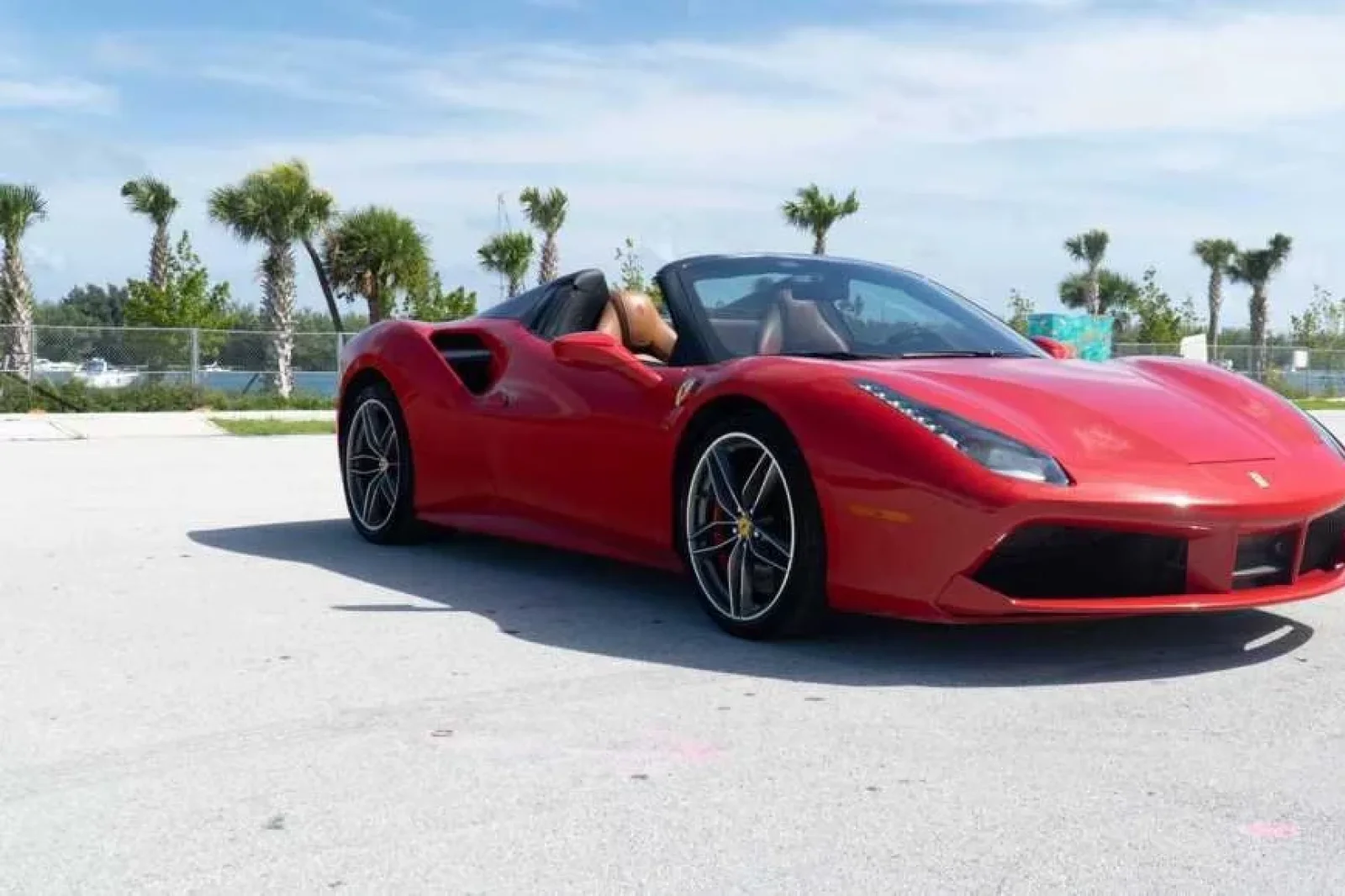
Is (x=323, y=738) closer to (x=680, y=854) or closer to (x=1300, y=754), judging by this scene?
(x=680, y=854)

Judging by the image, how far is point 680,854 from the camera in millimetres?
2789

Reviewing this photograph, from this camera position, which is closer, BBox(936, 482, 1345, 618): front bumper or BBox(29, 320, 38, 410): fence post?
BBox(936, 482, 1345, 618): front bumper

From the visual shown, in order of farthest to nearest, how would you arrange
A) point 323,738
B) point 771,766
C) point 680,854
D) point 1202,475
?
point 1202,475 → point 323,738 → point 771,766 → point 680,854

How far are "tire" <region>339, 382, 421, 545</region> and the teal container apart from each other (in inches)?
797

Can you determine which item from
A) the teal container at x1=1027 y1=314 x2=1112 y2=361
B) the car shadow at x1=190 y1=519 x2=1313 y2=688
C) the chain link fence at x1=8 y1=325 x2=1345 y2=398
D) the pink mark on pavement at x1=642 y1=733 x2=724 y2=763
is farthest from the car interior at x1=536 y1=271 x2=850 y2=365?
the teal container at x1=1027 y1=314 x2=1112 y2=361

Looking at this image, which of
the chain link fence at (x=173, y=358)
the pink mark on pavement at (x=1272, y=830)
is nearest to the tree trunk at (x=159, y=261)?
the chain link fence at (x=173, y=358)

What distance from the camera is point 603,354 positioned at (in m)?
5.17

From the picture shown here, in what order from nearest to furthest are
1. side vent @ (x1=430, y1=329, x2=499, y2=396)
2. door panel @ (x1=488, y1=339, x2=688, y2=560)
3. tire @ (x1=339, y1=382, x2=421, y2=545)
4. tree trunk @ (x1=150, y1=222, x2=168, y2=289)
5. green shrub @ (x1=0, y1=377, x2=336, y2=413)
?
1. door panel @ (x1=488, y1=339, x2=688, y2=560)
2. side vent @ (x1=430, y1=329, x2=499, y2=396)
3. tire @ (x1=339, y1=382, x2=421, y2=545)
4. green shrub @ (x1=0, y1=377, x2=336, y2=413)
5. tree trunk @ (x1=150, y1=222, x2=168, y2=289)

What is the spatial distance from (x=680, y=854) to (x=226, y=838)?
84 centimetres

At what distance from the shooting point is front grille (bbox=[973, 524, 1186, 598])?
4.11 m

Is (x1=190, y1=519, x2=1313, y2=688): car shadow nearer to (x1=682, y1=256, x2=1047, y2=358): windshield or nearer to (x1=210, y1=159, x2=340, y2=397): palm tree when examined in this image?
(x1=682, y1=256, x2=1047, y2=358): windshield

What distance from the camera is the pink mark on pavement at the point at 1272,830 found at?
9.46ft

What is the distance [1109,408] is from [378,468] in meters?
3.53

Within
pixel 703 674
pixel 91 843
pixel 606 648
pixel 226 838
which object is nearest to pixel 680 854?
pixel 226 838
